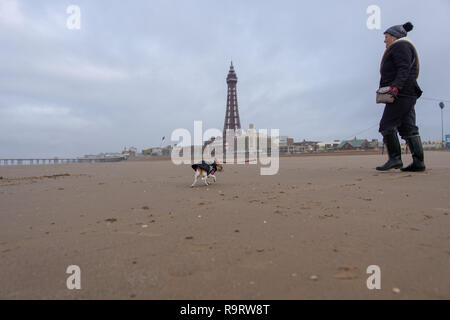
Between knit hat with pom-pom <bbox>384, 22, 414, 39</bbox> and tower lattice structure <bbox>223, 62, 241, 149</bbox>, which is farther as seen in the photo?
tower lattice structure <bbox>223, 62, 241, 149</bbox>

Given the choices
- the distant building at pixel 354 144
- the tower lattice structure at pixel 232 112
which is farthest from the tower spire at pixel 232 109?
the distant building at pixel 354 144

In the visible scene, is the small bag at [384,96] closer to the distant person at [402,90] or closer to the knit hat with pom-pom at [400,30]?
the distant person at [402,90]

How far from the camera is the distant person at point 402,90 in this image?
5.15 meters

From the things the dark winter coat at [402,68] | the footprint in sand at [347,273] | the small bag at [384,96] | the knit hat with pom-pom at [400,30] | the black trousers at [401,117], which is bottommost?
the footprint in sand at [347,273]

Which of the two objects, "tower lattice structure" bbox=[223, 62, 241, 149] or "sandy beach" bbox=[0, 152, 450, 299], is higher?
"tower lattice structure" bbox=[223, 62, 241, 149]

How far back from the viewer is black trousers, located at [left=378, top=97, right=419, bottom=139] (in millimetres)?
5262

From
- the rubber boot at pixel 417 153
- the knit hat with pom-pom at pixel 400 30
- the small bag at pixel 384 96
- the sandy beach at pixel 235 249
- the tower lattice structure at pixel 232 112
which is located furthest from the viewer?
the tower lattice structure at pixel 232 112

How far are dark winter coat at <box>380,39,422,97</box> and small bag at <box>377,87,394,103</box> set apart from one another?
5.9 inches

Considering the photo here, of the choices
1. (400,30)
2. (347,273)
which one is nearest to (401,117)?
(400,30)

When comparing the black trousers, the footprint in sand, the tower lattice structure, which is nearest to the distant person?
the black trousers

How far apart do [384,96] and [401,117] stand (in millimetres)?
548

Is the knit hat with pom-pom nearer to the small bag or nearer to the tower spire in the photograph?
the small bag
